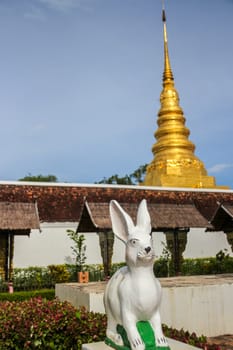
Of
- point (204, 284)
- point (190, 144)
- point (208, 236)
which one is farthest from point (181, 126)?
point (204, 284)

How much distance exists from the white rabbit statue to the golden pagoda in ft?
69.5

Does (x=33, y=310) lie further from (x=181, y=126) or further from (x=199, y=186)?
(x=181, y=126)

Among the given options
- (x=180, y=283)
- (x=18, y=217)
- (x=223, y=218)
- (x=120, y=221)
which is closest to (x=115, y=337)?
(x=120, y=221)

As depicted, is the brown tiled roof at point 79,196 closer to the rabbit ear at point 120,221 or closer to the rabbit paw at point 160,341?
the rabbit ear at point 120,221

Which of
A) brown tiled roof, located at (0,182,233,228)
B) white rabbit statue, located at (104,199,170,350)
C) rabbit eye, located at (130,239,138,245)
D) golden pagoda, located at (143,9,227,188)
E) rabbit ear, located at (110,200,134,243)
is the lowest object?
white rabbit statue, located at (104,199,170,350)

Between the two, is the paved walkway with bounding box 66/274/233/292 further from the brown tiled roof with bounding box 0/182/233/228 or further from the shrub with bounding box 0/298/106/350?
the brown tiled roof with bounding box 0/182/233/228

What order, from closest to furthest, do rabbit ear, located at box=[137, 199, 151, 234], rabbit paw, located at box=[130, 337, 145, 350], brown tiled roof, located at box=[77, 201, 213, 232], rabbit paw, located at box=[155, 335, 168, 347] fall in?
1. rabbit paw, located at box=[130, 337, 145, 350]
2. rabbit paw, located at box=[155, 335, 168, 347]
3. rabbit ear, located at box=[137, 199, 151, 234]
4. brown tiled roof, located at box=[77, 201, 213, 232]

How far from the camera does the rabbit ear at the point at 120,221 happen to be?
404cm

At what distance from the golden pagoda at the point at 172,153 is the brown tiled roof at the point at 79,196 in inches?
133

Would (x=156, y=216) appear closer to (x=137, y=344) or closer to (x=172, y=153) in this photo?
(x=137, y=344)

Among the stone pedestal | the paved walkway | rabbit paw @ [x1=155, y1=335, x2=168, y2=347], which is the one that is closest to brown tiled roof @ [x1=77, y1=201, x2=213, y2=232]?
the paved walkway

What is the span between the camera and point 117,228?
13.6ft

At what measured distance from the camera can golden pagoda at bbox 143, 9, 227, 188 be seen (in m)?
25.6

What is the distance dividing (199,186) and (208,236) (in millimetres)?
4987
